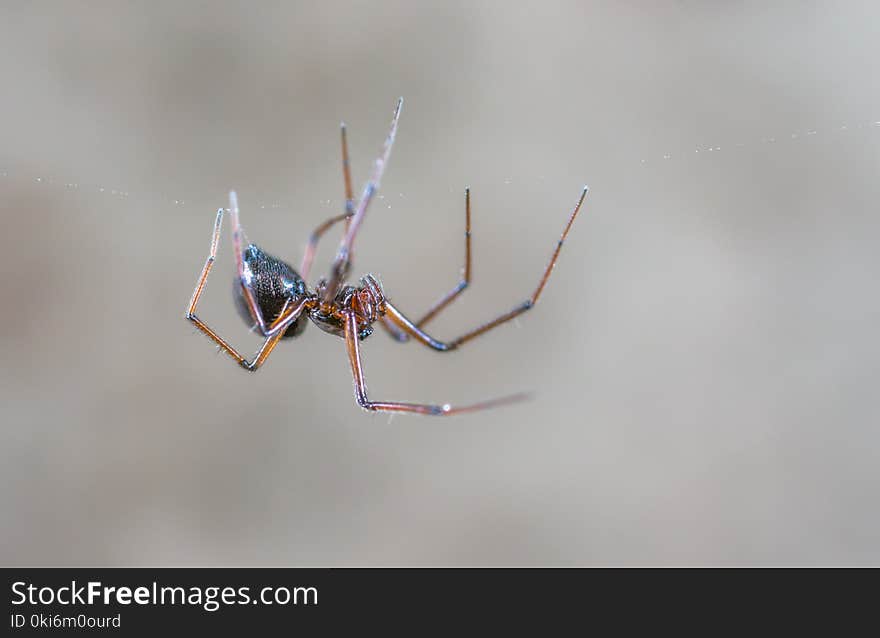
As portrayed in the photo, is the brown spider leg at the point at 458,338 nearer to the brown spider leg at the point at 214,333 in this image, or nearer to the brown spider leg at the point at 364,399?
the brown spider leg at the point at 364,399

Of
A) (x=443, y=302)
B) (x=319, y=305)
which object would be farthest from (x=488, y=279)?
(x=319, y=305)

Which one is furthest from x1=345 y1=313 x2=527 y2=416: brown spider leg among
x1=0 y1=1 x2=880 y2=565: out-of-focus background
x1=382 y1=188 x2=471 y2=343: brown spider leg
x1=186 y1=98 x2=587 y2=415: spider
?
x1=0 y1=1 x2=880 y2=565: out-of-focus background

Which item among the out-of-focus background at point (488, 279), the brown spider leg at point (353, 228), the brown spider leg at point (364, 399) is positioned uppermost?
the out-of-focus background at point (488, 279)

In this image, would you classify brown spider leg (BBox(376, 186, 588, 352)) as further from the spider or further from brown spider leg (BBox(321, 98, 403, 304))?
brown spider leg (BBox(321, 98, 403, 304))

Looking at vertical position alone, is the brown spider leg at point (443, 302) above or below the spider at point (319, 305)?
above

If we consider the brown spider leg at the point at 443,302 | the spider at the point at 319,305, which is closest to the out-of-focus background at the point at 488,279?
the brown spider leg at the point at 443,302
